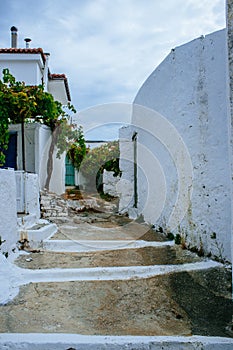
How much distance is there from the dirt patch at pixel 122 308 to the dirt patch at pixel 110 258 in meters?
0.69

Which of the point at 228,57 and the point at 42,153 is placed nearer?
the point at 228,57

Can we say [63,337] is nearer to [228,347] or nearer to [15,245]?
[228,347]

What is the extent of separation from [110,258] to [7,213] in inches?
76.4

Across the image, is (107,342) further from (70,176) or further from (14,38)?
(70,176)

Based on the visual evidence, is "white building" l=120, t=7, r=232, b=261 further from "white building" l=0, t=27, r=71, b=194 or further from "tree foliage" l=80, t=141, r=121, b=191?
"tree foliage" l=80, t=141, r=121, b=191

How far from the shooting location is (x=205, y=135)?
5.26 metres

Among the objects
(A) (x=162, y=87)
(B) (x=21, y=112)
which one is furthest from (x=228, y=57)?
(B) (x=21, y=112)

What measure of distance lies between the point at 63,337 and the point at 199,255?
2963 millimetres

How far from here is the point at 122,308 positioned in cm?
357

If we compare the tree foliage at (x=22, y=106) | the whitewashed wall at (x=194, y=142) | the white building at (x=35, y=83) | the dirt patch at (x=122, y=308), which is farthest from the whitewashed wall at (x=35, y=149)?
the dirt patch at (x=122, y=308)

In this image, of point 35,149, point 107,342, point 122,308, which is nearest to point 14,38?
point 35,149

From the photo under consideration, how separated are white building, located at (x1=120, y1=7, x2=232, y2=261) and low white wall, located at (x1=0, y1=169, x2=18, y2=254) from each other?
3125 mm

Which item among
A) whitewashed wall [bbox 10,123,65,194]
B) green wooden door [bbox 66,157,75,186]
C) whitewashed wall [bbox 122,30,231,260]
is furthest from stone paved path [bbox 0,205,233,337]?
green wooden door [bbox 66,157,75,186]

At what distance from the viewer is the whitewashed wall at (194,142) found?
488 centimetres
